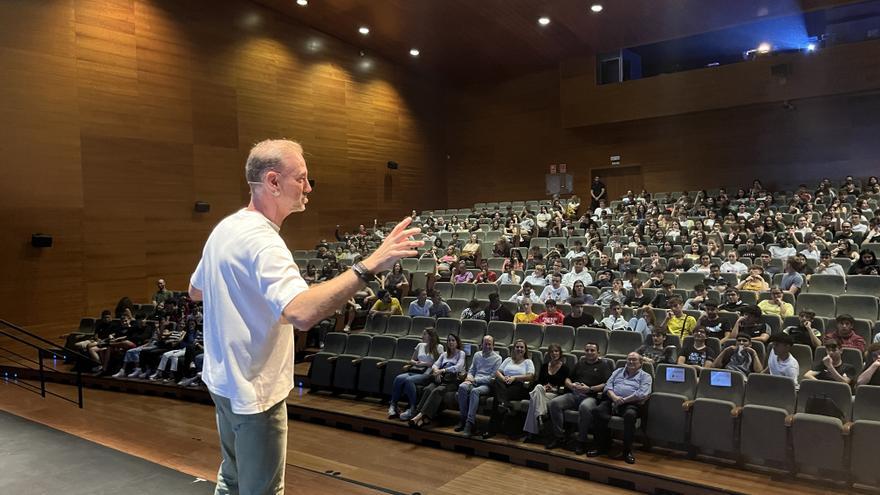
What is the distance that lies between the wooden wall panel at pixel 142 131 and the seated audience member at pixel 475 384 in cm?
705

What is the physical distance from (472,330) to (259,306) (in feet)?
17.1

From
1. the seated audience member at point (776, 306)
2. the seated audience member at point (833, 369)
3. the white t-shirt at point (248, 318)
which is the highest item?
the white t-shirt at point (248, 318)

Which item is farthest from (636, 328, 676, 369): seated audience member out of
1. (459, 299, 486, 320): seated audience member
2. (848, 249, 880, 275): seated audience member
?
(848, 249, 880, 275): seated audience member

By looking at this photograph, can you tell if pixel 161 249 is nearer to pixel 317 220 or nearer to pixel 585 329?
pixel 317 220

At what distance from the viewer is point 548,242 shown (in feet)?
32.7

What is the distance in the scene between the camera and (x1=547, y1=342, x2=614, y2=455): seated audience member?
14.7 feet

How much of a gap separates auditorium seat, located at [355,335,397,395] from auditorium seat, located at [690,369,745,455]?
2.96 metres

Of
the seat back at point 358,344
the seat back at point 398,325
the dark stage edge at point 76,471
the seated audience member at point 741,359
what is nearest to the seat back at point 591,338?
the seated audience member at point 741,359

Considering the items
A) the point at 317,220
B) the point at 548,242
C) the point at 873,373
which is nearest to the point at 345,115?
the point at 317,220

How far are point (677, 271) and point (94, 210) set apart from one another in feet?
28.9

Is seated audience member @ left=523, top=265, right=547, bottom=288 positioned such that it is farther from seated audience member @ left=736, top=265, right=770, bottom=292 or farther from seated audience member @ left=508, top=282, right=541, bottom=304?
seated audience member @ left=736, top=265, right=770, bottom=292

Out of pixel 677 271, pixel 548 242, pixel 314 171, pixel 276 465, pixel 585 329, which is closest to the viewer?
pixel 276 465

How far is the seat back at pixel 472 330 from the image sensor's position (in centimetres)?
627

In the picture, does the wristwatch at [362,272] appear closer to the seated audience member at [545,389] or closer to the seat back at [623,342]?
the seated audience member at [545,389]
